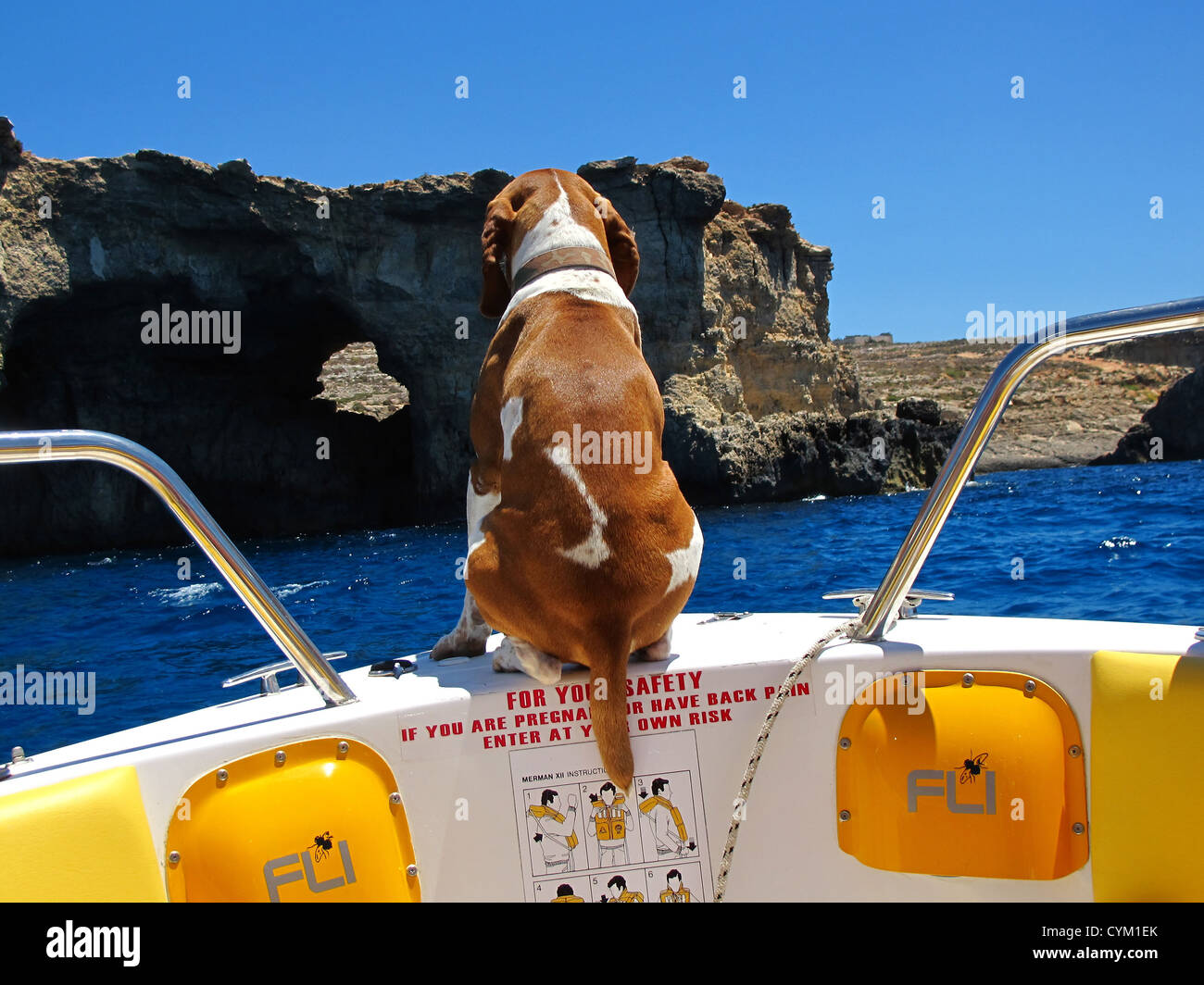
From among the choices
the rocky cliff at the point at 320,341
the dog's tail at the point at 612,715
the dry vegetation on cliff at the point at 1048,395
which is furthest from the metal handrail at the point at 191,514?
the dry vegetation on cliff at the point at 1048,395

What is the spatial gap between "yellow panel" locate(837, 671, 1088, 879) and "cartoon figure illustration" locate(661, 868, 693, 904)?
1.30ft

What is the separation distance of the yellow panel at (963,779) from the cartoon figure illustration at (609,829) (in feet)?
1.70

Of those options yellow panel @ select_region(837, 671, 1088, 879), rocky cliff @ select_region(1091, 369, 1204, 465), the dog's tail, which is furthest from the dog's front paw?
rocky cliff @ select_region(1091, 369, 1204, 465)

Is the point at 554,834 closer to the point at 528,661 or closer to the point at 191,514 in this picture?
the point at 528,661

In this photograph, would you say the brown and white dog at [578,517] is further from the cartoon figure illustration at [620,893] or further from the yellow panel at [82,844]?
the yellow panel at [82,844]

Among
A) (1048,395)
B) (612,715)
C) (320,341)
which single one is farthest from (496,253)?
(1048,395)

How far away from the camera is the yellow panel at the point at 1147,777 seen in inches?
73.9

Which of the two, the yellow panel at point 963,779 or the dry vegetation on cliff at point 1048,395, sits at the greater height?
the dry vegetation on cliff at point 1048,395

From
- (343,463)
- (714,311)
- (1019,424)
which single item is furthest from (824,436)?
(1019,424)

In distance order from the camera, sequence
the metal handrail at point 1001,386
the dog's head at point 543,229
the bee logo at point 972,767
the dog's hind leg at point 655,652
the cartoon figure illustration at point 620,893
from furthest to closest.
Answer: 1. the dog's head at point 543,229
2. the dog's hind leg at point 655,652
3. the cartoon figure illustration at point 620,893
4. the bee logo at point 972,767
5. the metal handrail at point 1001,386

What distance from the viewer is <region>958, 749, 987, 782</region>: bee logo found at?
6.77 feet

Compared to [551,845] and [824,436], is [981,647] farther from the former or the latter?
[824,436]
